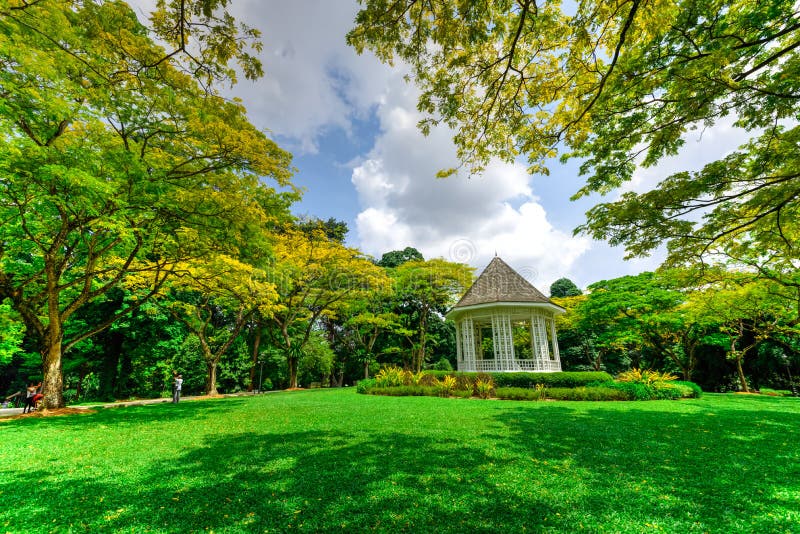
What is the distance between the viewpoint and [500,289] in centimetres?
1738

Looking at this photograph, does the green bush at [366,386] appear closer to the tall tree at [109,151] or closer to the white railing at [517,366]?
the white railing at [517,366]

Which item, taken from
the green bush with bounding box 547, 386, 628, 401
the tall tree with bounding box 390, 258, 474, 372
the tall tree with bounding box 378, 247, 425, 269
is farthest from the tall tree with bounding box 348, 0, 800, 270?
the tall tree with bounding box 378, 247, 425, 269

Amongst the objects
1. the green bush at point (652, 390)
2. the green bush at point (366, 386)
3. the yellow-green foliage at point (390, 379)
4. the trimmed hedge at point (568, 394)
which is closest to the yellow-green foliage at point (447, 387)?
the trimmed hedge at point (568, 394)

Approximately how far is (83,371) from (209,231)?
2084 cm

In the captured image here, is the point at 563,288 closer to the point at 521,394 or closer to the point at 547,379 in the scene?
the point at 547,379

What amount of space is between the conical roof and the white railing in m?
3.02

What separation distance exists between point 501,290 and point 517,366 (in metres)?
4.04

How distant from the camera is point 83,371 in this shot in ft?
67.4

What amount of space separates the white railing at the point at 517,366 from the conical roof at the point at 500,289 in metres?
3.02

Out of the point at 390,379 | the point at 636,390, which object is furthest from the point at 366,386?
the point at 636,390

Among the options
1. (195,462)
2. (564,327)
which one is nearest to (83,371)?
(195,462)

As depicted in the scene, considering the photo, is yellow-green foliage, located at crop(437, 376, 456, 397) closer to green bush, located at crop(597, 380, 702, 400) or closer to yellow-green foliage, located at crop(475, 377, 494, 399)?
yellow-green foliage, located at crop(475, 377, 494, 399)

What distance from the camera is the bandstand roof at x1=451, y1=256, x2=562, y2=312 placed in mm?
16281

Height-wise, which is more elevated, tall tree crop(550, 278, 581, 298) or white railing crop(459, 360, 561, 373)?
tall tree crop(550, 278, 581, 298)
